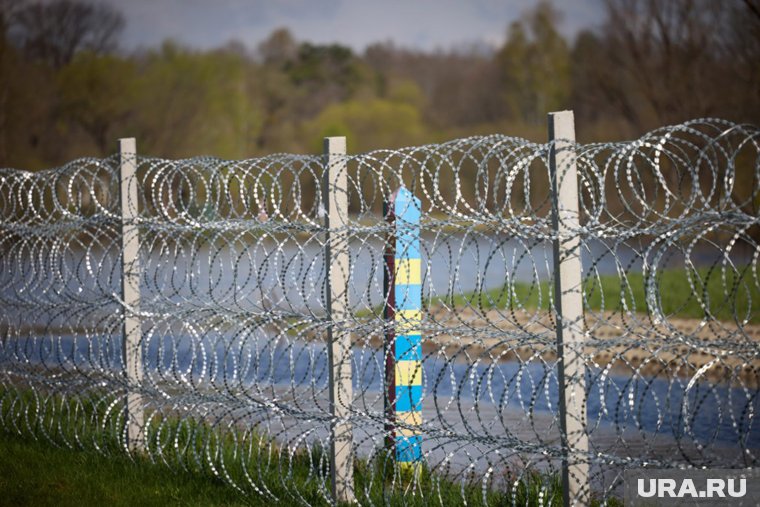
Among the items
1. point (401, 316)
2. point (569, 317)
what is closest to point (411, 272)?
point (401, 316)

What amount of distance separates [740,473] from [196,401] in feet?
9.60

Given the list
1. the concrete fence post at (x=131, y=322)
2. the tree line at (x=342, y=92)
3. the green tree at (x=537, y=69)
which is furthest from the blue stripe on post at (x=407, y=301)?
the green tree at (x=537, y=69)

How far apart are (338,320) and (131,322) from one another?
1849 millimetres

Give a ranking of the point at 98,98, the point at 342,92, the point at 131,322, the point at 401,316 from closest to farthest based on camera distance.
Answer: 1. the point at 401,316
2. the point at 131,322
3. the point at 98,98
4. the point at 342,92

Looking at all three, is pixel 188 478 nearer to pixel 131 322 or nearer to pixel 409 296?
pixel 131 322

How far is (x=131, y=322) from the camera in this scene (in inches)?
250

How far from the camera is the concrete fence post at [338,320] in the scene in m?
5.04

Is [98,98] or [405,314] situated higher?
[98,98]

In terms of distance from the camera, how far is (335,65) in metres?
73.7

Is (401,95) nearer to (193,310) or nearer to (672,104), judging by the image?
(672,104)

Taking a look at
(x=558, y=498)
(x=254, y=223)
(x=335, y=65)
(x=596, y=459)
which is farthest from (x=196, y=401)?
(x=335, y=65)

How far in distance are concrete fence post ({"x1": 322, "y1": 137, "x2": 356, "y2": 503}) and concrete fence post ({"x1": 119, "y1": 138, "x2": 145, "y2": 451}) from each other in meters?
1.74

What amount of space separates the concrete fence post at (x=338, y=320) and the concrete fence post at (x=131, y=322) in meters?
1.74

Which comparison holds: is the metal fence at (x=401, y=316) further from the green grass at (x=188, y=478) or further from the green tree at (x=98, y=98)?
the green tree at (x=98, y=98)
